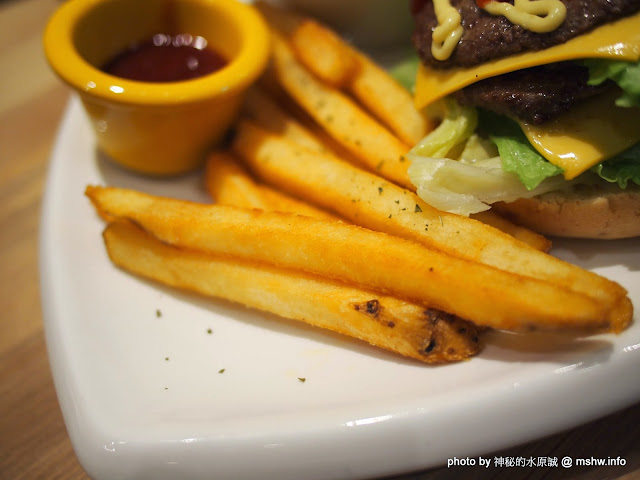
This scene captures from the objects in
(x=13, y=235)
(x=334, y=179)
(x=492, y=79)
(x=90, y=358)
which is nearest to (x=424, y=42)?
(x=492, y=79)

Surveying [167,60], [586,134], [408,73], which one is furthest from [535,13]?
[167,60]

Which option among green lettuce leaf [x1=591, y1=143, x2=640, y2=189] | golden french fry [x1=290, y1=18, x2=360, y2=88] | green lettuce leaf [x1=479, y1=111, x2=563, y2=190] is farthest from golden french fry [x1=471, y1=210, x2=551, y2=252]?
golden french fry [x1=290, y1=18, x2=360, y2=88]

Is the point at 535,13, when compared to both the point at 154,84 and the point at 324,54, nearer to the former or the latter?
the point at 324,54

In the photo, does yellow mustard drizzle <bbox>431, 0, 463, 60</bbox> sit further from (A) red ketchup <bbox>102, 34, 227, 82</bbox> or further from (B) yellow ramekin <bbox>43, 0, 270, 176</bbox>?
(A) red ketchup <bbox>102, 34, 227, 82</bbox>

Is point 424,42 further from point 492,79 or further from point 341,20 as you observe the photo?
point 341,20

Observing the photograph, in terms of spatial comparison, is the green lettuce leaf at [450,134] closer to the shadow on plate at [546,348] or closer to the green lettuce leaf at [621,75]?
the green lettuce leaf at [621,75]
